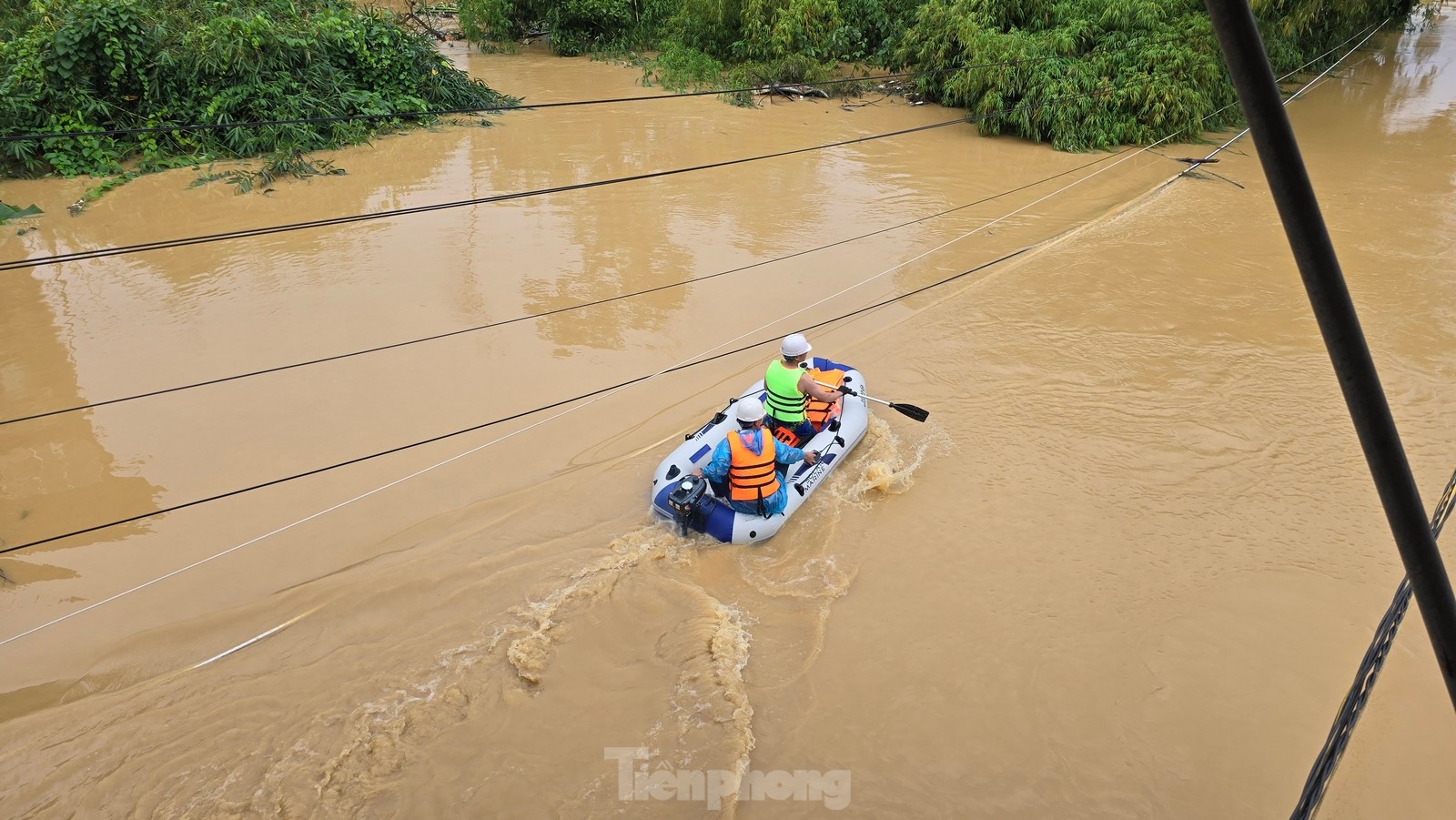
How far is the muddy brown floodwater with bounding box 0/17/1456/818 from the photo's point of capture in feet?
14.9

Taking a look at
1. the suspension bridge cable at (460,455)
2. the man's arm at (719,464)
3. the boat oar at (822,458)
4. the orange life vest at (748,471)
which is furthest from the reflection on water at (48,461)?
the boat oar at (822,458)

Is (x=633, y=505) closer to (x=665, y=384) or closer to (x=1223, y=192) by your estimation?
(x=665, y=384)

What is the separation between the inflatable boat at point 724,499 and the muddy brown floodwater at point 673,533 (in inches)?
7.2

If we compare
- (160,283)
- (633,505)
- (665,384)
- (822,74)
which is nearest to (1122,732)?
(633,505)

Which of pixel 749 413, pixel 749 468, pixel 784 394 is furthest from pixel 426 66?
pixel 749 468

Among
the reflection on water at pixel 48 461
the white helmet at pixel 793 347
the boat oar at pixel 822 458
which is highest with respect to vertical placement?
the white helmet at pixel 793 347

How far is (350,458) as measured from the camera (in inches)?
261

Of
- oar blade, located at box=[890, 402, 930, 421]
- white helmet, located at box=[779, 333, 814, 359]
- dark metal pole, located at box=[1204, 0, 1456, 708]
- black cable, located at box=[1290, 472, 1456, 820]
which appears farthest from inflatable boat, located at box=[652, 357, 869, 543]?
dark metal pole, located at box=[1204, 0, 1456, 708]

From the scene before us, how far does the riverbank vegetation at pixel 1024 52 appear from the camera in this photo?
1352 centimetres

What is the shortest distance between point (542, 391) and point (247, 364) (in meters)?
2.67

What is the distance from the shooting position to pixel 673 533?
5961 millimetres

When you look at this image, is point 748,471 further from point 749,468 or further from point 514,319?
point 514,319

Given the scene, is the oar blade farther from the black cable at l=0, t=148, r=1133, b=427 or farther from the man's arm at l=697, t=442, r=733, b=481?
the black cable at l=0, t=148, r=1133, b=427

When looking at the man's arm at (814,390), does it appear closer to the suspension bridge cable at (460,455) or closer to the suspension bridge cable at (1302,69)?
the suspension bridge cable at (460,455)
